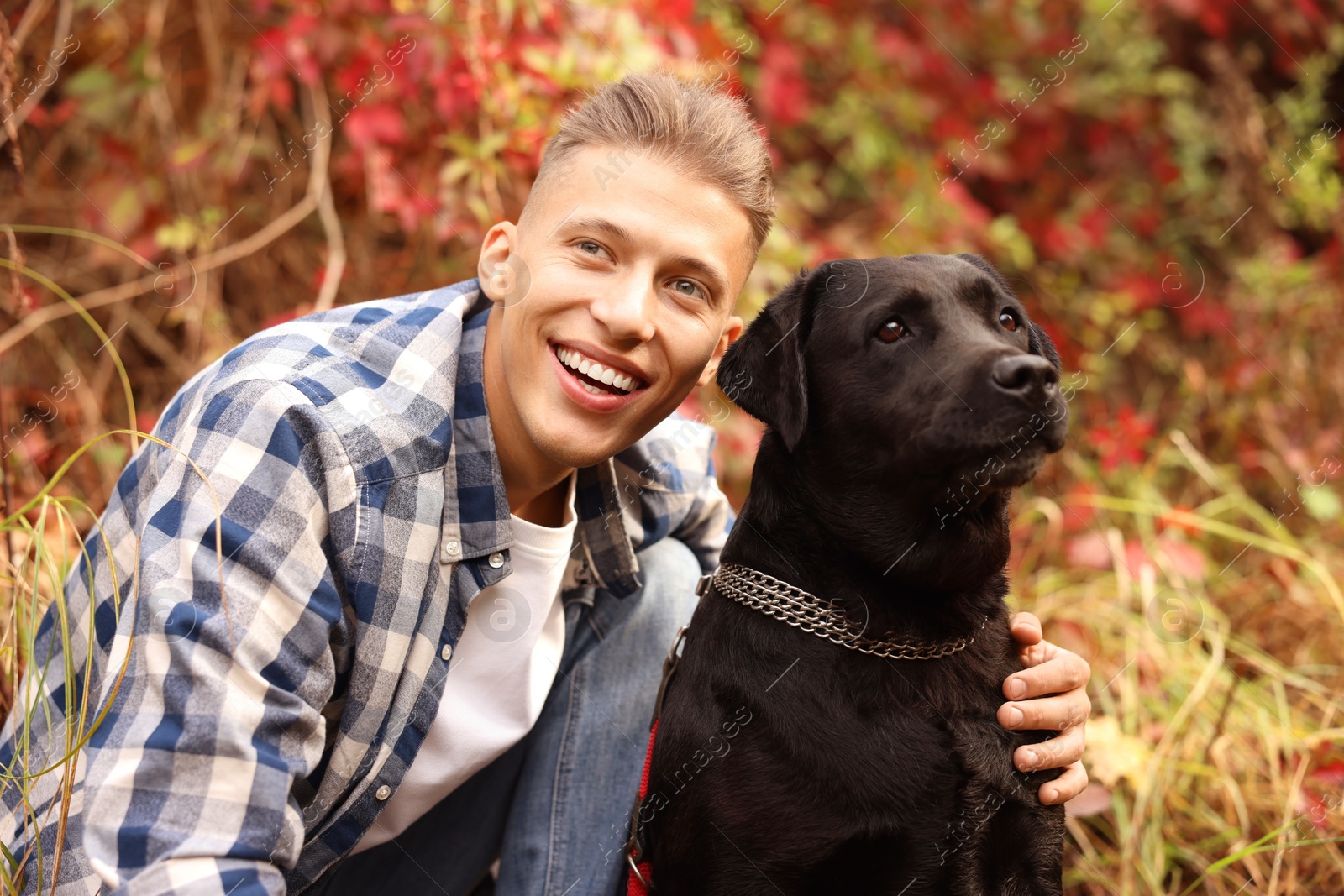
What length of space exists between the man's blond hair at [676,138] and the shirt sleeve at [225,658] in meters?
0.73

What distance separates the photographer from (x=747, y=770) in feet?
4.93

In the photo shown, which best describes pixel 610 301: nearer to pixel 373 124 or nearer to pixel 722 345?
pixel 722 345

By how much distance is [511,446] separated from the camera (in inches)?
73.2

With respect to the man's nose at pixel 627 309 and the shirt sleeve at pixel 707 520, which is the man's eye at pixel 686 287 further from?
the shirt sleeve at pixel 707 520

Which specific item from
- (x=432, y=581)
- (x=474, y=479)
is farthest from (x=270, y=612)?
(x=474, y=479)

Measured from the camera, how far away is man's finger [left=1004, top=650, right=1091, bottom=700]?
5.27 feet

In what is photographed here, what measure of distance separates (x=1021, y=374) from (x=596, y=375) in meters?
0.69

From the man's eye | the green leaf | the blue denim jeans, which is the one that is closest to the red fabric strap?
the blue denim jeans

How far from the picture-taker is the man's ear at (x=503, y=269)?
1772 millimetres

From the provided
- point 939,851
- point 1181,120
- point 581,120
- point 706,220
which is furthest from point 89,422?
point 1181,120

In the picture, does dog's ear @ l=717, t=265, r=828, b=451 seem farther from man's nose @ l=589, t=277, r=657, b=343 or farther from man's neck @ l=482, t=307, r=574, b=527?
man's neck @ l=482, t=307, r=574, b=527

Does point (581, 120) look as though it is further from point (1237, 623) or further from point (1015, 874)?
point (1237, 623)

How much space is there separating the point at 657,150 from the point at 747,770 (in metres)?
1.05

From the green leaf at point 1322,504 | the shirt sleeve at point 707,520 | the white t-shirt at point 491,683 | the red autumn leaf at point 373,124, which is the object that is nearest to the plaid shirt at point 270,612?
the white t-shirt at point 491,683
